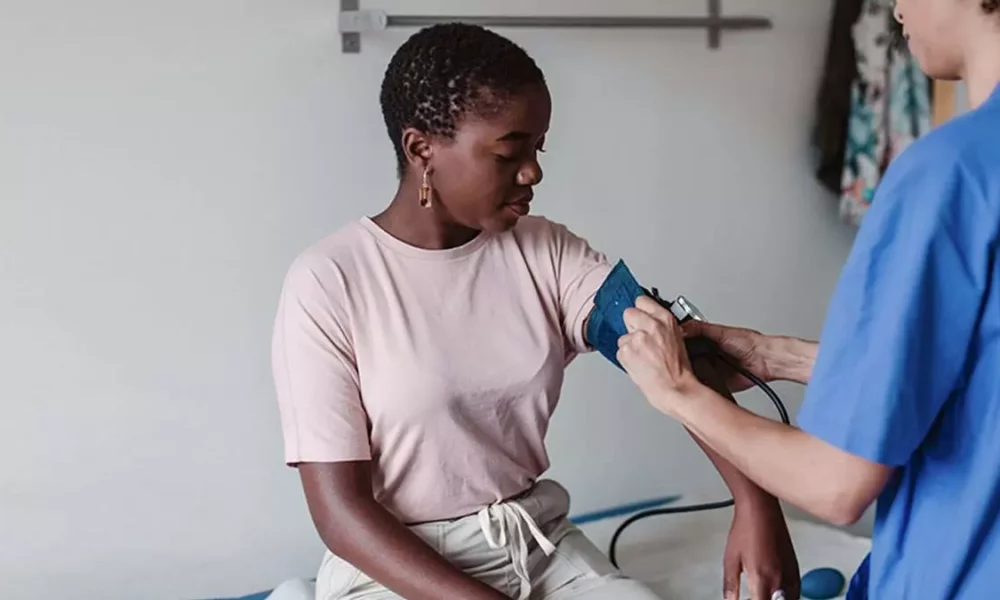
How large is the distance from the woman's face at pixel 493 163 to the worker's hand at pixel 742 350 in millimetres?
276

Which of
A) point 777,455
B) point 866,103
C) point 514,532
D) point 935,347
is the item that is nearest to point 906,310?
point 935,347

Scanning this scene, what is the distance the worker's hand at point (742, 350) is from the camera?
1.23 metres

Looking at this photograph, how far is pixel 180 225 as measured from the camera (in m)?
1.63

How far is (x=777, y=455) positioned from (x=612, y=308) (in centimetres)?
41

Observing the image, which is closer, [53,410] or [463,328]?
[463,328]

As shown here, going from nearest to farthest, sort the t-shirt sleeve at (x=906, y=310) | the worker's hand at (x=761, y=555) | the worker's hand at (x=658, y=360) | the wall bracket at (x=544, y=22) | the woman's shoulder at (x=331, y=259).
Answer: the t-shirt sleeve at (x=906, y=310)
the worker's hand at (x=658, y=360)
the worker's hand at (x=761, y=555)
the woman's shoulder at (x=331, y=259)
the wall bracket at (x=544, y=22)

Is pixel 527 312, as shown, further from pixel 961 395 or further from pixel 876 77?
pixel 876 77

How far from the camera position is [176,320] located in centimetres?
165

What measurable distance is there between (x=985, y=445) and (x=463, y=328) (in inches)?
25.0

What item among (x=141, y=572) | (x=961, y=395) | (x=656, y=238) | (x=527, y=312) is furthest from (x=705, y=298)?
(x=961, y=395)

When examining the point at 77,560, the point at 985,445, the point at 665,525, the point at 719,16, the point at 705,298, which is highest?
the point at 719,16

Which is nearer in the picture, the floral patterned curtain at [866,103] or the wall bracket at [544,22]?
the wall bracket at [544,22]

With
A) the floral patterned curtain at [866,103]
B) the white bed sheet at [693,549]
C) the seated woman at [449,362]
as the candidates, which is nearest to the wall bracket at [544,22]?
the floral patterned curtain at [866,103]

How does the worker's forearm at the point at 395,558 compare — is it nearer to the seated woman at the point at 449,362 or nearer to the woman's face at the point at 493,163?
the seated woman at the point at 449,362
